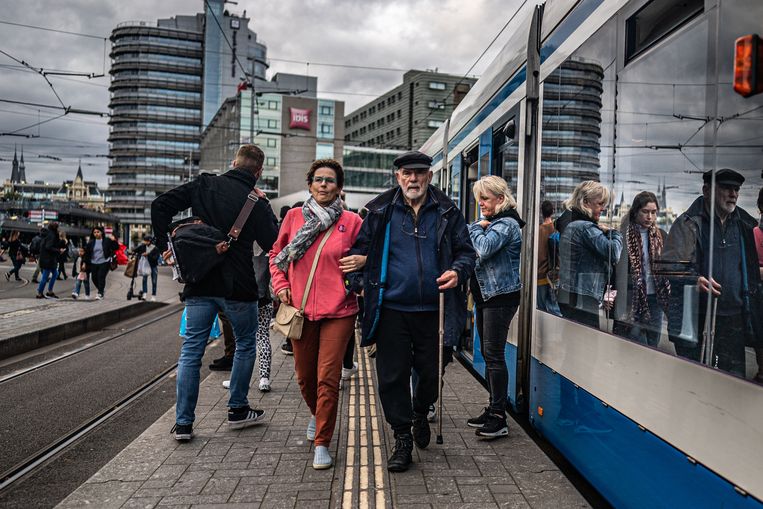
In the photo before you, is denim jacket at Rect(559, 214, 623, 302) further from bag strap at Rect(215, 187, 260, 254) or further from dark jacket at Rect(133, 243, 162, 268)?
dark jacket at Rect(133, 243, 162, 268)

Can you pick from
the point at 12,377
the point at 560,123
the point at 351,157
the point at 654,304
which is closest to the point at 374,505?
the point at 654,304

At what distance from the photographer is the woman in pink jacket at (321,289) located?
416cm

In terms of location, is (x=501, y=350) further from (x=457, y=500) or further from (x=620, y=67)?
(x=620, y=67)

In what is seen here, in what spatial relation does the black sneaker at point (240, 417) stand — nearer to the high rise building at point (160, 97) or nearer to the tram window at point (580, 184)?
the tram window at point (580, 184)

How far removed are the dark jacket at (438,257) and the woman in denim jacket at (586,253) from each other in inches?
23.9

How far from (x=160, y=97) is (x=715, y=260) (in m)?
121

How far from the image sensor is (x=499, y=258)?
181 inches

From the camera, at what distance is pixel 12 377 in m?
6.95

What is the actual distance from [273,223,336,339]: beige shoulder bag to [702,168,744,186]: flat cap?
Result: 247cm

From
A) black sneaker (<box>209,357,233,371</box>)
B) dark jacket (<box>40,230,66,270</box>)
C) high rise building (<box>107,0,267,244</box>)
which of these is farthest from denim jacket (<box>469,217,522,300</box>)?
high rise building (<box>107,0,267,244</box>)

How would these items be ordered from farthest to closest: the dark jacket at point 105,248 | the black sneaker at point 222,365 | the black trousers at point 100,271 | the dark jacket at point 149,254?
the dark jacket at point 149,254 < the black trousers at point 100,271 < the dark jacket at point 105,248 < the black sneaker at point 222,365

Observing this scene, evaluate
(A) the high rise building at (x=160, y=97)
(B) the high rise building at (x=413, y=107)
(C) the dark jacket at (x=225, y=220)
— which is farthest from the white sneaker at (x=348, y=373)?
(A) the high rise building at (x=160, y=97)

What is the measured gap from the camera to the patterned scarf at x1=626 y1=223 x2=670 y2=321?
277 cm

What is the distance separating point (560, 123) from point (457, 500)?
2472 mm
